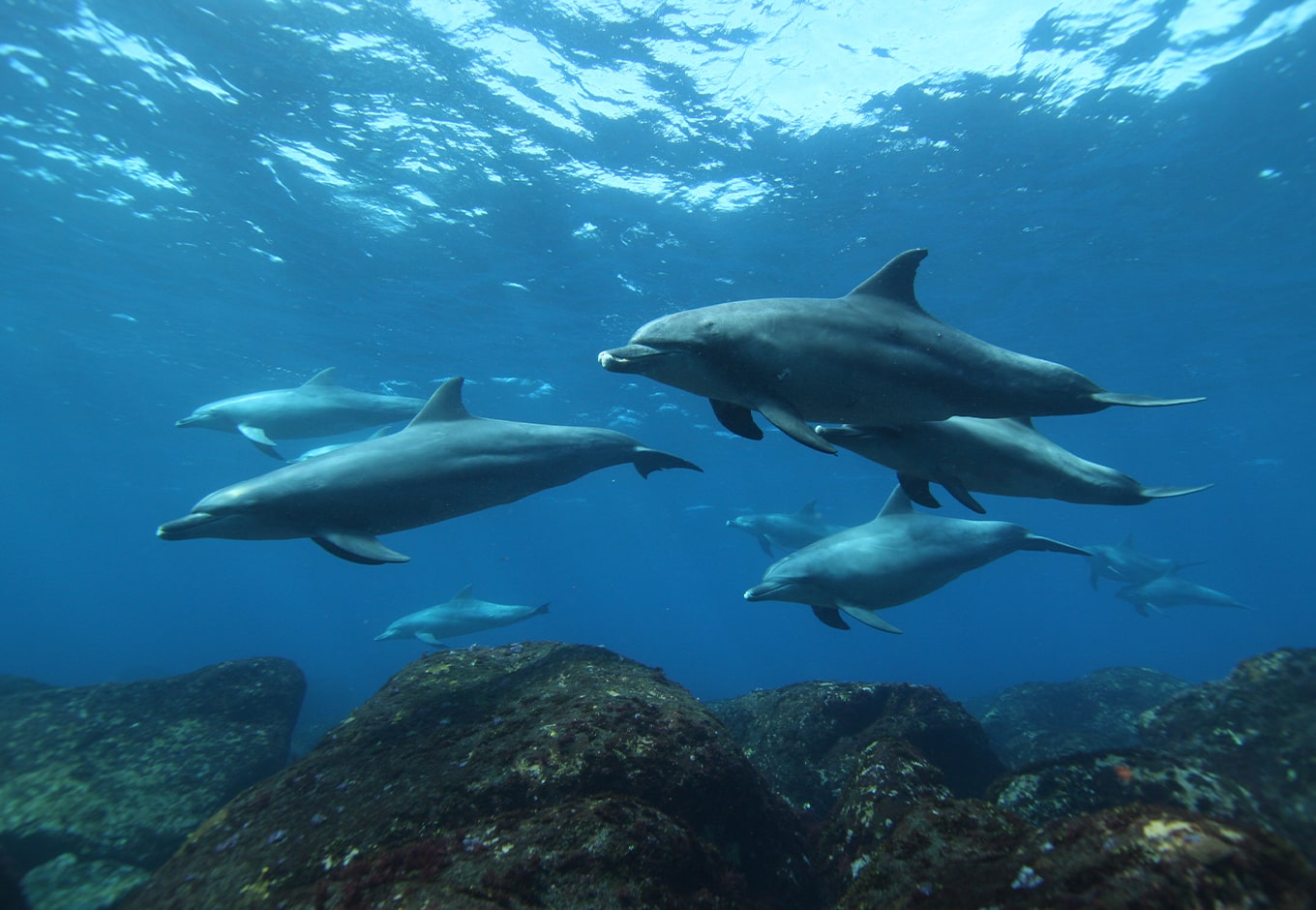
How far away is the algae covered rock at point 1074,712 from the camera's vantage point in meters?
11.7

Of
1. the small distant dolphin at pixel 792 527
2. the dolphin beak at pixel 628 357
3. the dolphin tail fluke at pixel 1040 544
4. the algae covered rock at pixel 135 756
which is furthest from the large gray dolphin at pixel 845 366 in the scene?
the small distant dolphin at pixel 792 527

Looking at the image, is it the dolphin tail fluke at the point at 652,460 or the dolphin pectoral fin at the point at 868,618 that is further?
the dolphin pectoral fin at the point at 868,618

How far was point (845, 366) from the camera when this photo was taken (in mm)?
5059

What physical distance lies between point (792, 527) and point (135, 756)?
65.6ft

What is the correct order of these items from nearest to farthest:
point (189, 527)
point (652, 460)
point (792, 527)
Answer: point (189, 527)
point (652, 460)
point (792, 527)

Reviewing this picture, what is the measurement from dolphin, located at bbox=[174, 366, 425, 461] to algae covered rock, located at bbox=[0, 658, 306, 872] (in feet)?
19.1

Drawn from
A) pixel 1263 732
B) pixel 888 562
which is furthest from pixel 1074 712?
pixel 1263 732

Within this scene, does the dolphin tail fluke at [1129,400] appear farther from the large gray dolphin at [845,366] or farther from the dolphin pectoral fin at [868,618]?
the dolphin pectoral fin at [868,618]

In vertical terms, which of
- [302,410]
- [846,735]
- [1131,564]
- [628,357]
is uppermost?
[1131,564]

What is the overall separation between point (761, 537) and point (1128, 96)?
58.2ft

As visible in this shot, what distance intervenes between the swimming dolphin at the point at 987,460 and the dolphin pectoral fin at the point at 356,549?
191 inches

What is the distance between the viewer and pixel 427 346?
1091 inches

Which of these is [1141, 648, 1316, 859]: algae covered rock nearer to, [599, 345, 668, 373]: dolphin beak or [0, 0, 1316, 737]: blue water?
[599, 345, 668, 373]: dolphin beak

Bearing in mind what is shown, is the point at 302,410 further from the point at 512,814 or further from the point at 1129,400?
the point at 1129,400
